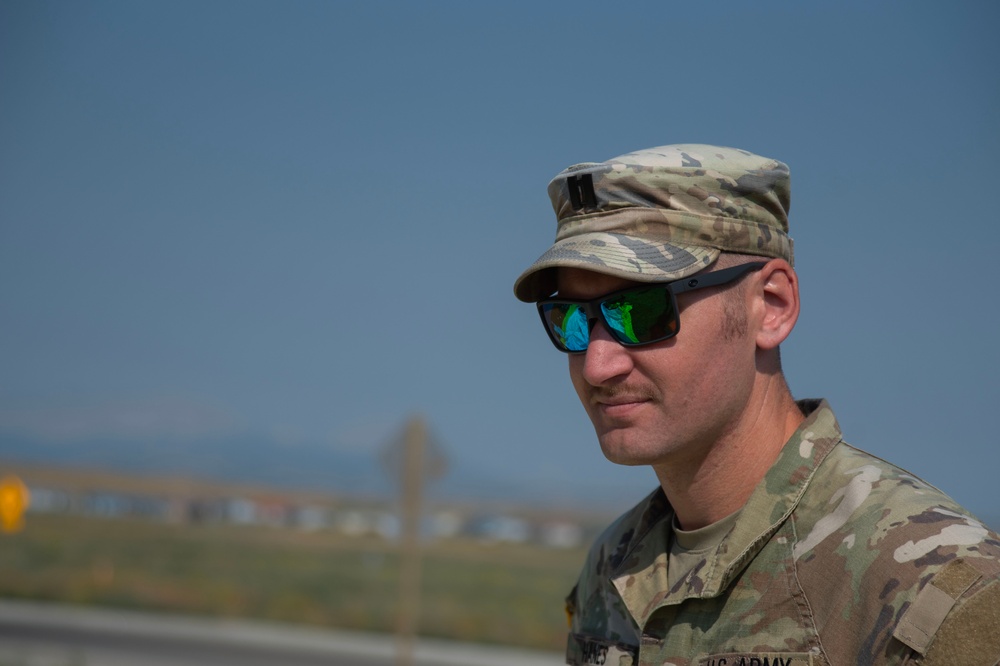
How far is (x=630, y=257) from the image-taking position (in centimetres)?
235

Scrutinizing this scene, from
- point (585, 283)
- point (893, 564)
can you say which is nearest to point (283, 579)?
point (585, 283)

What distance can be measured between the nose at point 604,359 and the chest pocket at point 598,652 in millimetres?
689

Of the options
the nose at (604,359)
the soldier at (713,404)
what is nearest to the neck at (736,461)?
the soldier at (713,404)

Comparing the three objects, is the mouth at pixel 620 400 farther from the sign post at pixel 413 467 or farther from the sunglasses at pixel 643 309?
the sign post at pixel 413 467

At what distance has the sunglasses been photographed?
2.35m

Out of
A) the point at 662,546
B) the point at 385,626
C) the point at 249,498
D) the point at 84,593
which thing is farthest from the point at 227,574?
the point at 249,498

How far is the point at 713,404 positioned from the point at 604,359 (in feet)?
0.84

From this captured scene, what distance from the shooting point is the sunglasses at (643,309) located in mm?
2352

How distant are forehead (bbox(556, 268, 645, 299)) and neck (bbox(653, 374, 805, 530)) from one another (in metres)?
0.40

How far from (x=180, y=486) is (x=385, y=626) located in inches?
3045

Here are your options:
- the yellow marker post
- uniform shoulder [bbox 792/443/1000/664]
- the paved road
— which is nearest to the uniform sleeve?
uniform shoulder [bbox 792/443/1000/664]

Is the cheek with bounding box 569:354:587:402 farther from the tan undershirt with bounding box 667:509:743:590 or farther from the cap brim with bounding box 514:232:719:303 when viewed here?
the tan undershirt with bounding box 667:509:743:590

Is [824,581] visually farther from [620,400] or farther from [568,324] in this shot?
[568,324]

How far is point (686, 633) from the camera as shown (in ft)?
7.84
